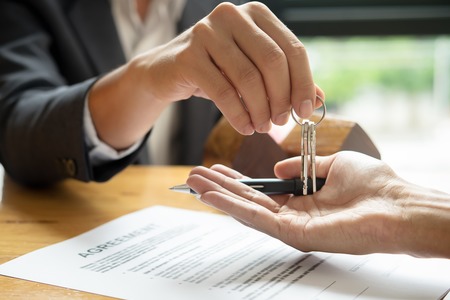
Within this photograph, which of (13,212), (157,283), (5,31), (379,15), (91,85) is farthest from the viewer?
(379,15)

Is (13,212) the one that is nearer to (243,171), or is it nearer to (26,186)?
(26,186)

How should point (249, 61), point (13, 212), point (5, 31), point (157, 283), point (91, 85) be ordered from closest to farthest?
point (157, 283), point (249, 61), point (13, 212), point (91, 85), point (5, 31)

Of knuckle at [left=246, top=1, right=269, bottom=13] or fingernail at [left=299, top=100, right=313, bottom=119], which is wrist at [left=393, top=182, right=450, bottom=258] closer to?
fingernail at [left=299, top=100, right=313, bottom=119]

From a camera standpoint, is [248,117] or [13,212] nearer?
[248,117]

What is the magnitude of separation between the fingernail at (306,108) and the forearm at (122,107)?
0.31 m

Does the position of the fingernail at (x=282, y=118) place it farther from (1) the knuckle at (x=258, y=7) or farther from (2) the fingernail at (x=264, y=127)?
(1) the knuckle at (x=258, y=7)

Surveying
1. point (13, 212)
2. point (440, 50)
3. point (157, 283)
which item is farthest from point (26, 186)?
point (440, 50)

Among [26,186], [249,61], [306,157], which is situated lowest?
[26,186]

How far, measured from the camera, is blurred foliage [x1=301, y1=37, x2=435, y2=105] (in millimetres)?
2287

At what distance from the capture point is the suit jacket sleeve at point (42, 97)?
1.01m

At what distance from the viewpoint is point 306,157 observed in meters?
0.78

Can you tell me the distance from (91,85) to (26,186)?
238 mm

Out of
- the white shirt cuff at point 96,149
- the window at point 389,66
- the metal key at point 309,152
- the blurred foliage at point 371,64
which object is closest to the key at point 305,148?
the metal key at point 309,152

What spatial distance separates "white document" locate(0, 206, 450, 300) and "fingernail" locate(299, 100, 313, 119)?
16cm
